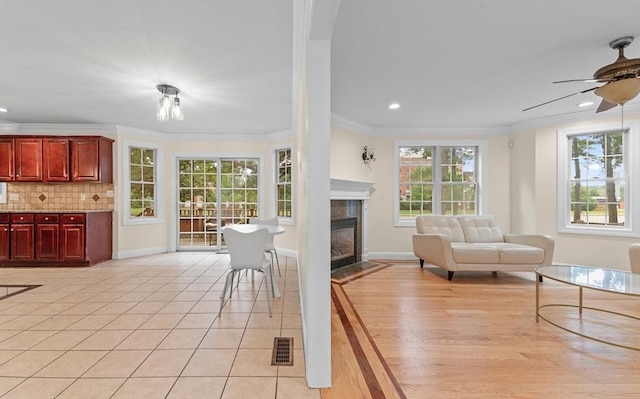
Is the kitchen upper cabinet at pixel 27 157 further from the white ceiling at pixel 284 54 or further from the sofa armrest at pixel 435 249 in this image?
the sofa armrest at pixel 435 249

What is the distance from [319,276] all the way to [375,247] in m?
3.81

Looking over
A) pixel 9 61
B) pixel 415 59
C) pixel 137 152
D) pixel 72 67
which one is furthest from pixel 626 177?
pixel 137 152

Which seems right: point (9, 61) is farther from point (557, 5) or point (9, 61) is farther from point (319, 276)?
point (557, 5)

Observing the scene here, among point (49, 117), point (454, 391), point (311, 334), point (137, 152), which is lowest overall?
point (454, 391)

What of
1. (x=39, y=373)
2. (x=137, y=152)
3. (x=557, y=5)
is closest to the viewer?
(x=39, y=373)

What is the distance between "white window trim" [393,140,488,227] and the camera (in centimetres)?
527

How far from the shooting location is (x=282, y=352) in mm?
2119

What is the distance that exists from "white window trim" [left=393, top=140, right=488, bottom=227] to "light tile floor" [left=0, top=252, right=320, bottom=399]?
249 centimetres

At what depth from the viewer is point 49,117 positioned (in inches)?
184

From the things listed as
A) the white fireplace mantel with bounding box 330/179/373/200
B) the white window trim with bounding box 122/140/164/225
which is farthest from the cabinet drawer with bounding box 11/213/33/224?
the white fireplace mantel with bounding box 330/179/373/200

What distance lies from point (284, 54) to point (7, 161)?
5.31 metres

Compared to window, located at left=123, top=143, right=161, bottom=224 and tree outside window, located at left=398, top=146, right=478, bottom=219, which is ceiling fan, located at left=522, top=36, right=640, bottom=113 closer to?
tree outside window, located at left=398, top=146, right=478, bottom=219

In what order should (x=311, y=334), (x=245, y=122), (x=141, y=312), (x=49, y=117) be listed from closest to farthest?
(x=311, y=334) < (x=141, y=312) < (x=49, y=117) < (x=245, y=122)

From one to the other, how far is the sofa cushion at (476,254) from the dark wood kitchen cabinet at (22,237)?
6491 mm
